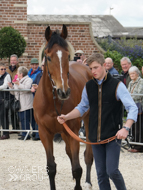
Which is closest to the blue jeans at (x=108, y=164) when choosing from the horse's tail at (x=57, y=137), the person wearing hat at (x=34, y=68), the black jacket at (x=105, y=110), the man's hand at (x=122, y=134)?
the black jacket at (x=105, y=110)

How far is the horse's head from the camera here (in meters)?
3.47

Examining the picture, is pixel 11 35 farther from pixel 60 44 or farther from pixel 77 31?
pixel 60 44

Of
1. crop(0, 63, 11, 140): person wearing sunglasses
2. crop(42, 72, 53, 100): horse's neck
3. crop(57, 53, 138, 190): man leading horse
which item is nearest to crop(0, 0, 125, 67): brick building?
crop(0, 63, 11, 140): person wearing sunglasses

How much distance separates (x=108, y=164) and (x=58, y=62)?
51.5 inches

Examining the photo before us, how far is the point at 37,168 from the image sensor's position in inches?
218

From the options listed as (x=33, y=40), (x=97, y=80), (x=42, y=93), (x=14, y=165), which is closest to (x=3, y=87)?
(x=14, y=165)

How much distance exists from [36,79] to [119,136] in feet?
16.6

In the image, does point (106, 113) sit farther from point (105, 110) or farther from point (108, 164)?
→ point (108, 164)

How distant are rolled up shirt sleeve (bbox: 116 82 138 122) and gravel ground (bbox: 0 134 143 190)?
1.94 m

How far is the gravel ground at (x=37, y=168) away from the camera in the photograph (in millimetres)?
4727

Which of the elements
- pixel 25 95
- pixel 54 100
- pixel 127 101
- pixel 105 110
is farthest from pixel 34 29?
pixel 127 101

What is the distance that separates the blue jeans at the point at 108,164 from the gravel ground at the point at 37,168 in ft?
4.13

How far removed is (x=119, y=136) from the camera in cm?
299

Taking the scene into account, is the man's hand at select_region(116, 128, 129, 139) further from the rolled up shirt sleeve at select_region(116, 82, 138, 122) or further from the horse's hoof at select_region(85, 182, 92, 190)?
the horse's hoof at select_region(85, 182, 92, 190)
